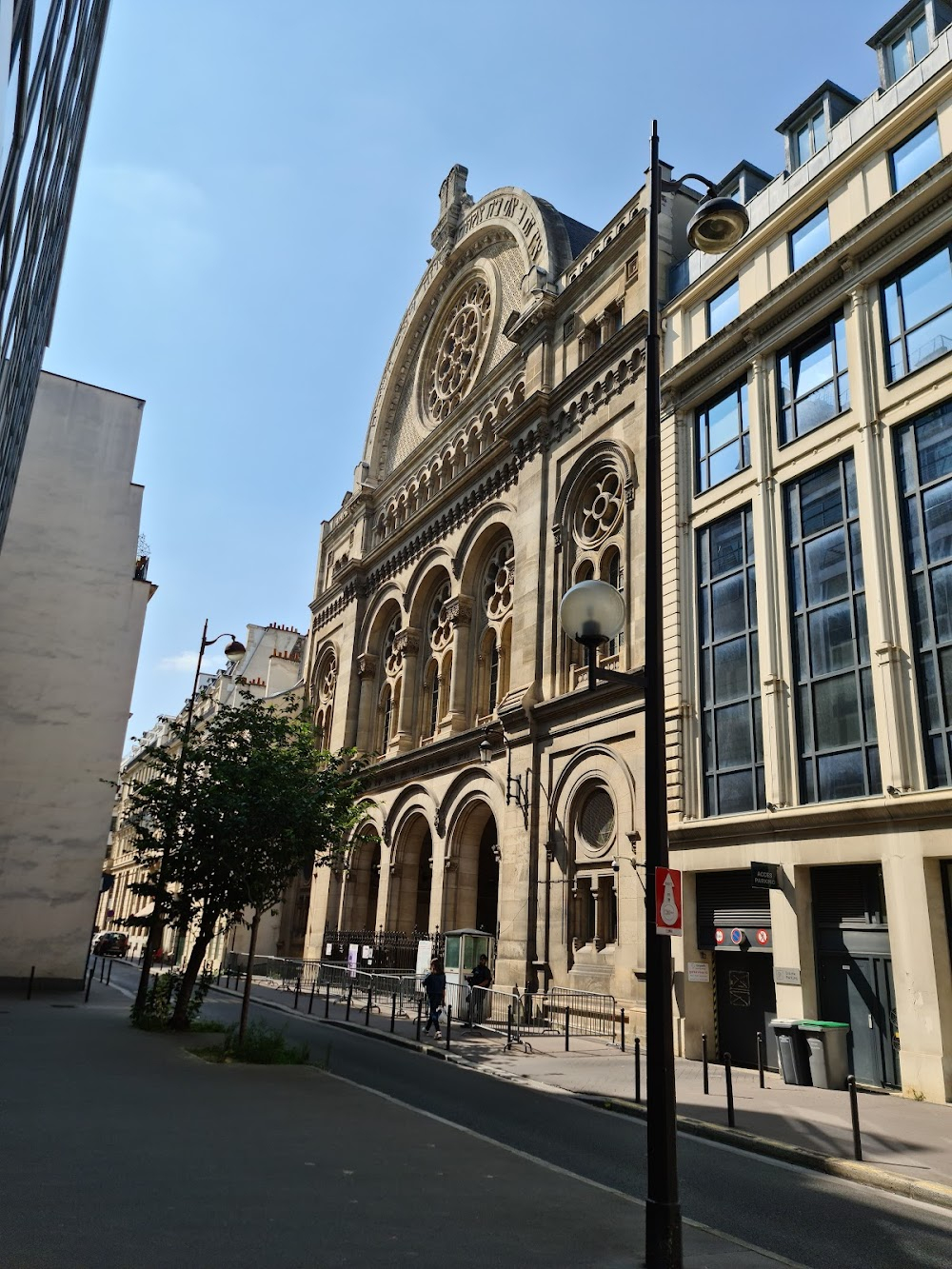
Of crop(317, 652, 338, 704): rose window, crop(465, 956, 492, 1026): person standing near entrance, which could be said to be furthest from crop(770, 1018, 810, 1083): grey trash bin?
crop(317, 652, 338, 704): rose window

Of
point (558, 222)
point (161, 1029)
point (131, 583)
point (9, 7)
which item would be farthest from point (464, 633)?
point (9, 7)

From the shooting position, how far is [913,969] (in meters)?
14.9

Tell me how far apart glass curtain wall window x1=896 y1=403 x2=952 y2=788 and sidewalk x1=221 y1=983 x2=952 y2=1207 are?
18.0ft

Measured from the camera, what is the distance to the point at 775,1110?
42.0 feet

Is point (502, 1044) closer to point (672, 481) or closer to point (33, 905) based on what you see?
point (672, 481)

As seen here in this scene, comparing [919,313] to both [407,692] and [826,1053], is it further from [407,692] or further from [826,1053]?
[407,692]

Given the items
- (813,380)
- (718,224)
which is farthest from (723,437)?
(718,224)

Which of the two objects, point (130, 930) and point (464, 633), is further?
point (130, 930)

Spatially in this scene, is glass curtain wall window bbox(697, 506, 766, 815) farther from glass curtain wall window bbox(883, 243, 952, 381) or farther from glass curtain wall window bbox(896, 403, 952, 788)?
glass curtain wall window bbox(883, 243, 952, 381)

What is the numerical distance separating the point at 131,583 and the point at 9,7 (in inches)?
1206

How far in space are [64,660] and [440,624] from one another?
1386cm

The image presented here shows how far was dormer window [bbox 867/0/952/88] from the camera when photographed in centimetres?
1844

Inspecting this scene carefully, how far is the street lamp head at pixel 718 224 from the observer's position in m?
8.50

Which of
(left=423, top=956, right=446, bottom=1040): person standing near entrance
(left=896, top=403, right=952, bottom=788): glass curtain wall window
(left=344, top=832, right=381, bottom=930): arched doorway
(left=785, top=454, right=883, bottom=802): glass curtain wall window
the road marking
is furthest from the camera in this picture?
(left=344, top=832, right=381, bottom=930): arched doorway
